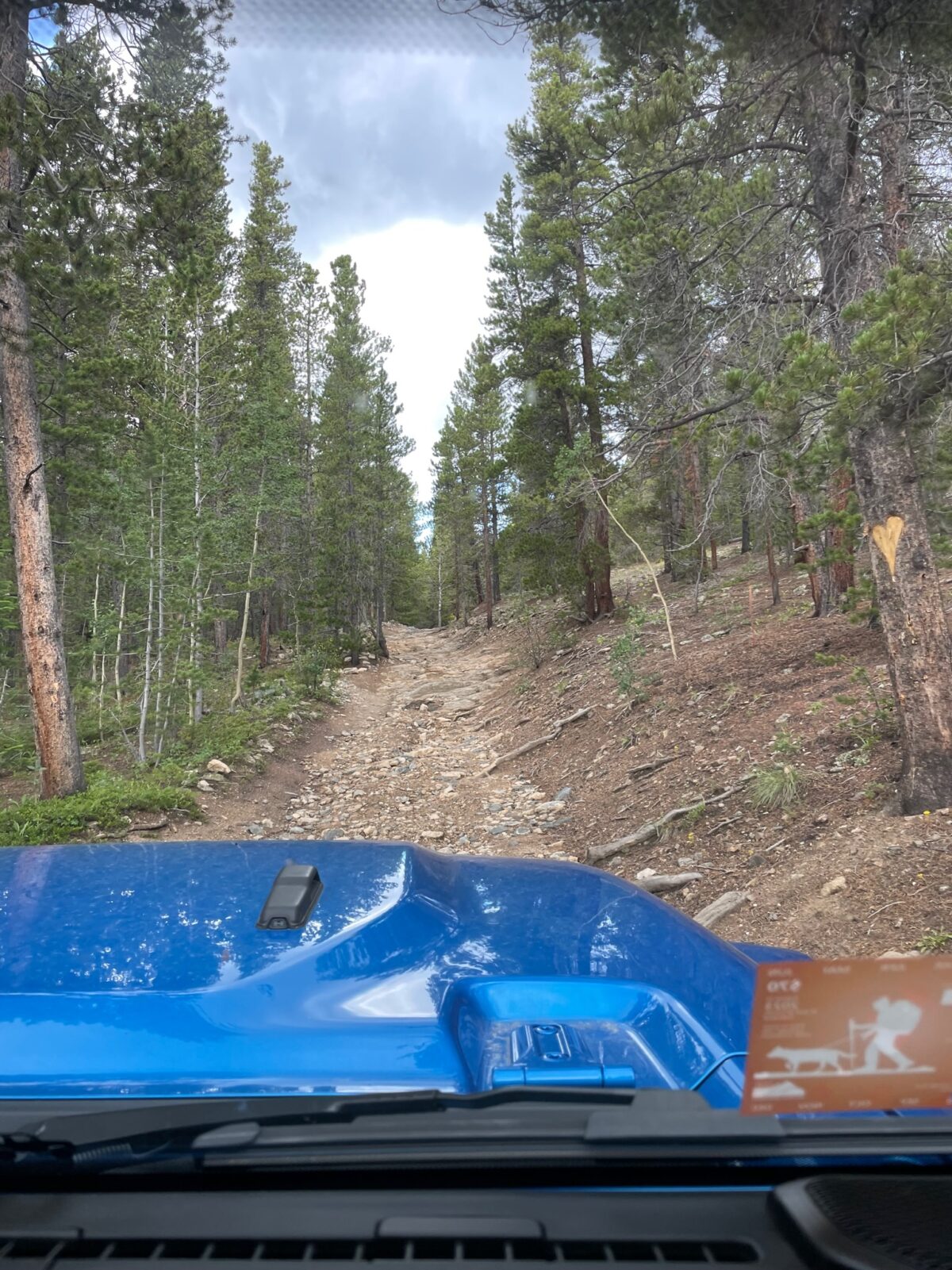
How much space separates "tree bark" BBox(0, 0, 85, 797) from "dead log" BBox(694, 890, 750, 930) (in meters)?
7.52

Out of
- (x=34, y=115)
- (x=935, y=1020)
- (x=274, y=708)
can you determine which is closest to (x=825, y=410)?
(x=935, y=1020)

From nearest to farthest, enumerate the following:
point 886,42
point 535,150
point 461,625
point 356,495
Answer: point 886,42 < point 535,150 < point 356,495 < point 461,625

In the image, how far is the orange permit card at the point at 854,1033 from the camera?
1209 millimetres

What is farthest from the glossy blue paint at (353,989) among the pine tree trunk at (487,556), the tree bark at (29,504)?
the pine tree trunk at (487,556)

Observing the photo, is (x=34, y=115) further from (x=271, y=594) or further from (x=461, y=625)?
(x=461, y=625)

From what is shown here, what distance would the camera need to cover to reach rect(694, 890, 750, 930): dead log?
5.80 m

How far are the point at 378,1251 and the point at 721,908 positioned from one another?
200 inches

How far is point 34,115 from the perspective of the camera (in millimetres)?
8398

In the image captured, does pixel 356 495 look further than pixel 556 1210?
Yes

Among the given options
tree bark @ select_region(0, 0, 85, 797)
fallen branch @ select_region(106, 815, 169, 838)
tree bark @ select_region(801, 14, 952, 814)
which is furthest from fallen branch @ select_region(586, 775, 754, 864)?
tree bark @ select_region(0, 0, 85, 797)

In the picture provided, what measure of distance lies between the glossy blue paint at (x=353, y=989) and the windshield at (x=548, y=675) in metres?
0.01

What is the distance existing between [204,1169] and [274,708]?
16197mm

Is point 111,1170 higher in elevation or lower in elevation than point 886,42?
lower

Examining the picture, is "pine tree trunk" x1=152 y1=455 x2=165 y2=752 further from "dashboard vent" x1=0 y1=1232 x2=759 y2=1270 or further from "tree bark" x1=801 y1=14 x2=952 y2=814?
"dashboard vent" x1=0 y1=1232 x2=759 y2=1270
